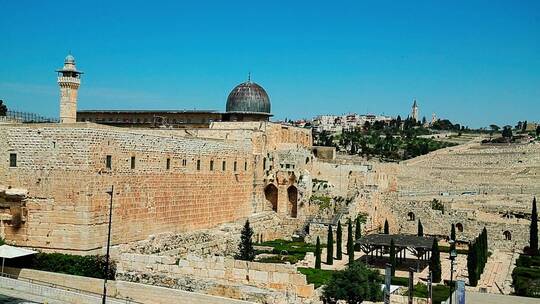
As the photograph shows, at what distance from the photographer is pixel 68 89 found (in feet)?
94.7

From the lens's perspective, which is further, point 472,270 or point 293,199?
point 293,199

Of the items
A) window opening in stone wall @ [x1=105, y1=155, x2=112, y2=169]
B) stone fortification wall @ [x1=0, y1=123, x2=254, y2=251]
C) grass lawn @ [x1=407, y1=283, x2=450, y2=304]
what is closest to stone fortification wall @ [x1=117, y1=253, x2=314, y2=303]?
stone fortification wall @ [x1=0, y1=123, x2=254, y2=251]

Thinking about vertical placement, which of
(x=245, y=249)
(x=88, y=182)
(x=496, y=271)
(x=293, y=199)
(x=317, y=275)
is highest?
(x=88, y=182)

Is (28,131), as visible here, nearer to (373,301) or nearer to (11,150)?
(11,150)

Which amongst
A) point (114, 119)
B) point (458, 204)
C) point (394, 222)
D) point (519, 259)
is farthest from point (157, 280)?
point (458, 204)

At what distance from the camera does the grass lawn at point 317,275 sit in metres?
23.2

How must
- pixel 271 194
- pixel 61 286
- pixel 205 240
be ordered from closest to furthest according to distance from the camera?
pixel 61 286
pixel 205 240
pixel 271 194

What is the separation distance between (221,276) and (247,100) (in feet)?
67.0

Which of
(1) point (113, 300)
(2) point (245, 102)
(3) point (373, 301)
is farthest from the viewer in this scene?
(2) point (245, 102)

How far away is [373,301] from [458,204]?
82.4 feet

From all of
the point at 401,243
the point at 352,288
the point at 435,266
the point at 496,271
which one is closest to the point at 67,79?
the point at 401,243

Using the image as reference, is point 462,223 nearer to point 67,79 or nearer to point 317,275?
point 317,275

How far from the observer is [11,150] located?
843 inches

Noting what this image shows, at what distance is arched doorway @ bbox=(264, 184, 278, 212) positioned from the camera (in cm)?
3725
